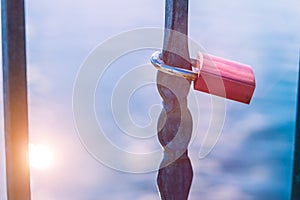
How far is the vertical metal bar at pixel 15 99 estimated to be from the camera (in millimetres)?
461

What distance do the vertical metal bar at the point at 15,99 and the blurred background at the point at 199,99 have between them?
0.85 feet

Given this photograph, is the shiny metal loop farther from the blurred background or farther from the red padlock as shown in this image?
the blurred background

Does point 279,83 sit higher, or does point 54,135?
point 279,83

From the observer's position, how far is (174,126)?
55 centimetres

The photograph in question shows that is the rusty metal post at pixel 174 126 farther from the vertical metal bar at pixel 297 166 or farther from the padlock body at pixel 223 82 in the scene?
the vertical metal bar at pixel 297 166

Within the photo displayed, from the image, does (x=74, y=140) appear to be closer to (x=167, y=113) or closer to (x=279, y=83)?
(x=167, y=113)

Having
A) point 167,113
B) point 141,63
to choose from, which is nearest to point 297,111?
point 167,113

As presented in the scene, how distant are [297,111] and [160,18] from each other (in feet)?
1.12

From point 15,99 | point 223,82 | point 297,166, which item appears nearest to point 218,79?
point 223,82

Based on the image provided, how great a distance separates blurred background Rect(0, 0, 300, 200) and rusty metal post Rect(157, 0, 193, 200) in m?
0.15

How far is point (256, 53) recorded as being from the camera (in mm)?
1038

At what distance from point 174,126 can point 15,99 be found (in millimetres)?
212

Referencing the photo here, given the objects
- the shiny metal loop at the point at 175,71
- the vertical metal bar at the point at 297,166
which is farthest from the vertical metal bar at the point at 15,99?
the vertical metal bar at the point at 297,166

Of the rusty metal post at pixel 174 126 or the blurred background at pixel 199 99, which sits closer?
the rusty metal post at pixel 174 126
